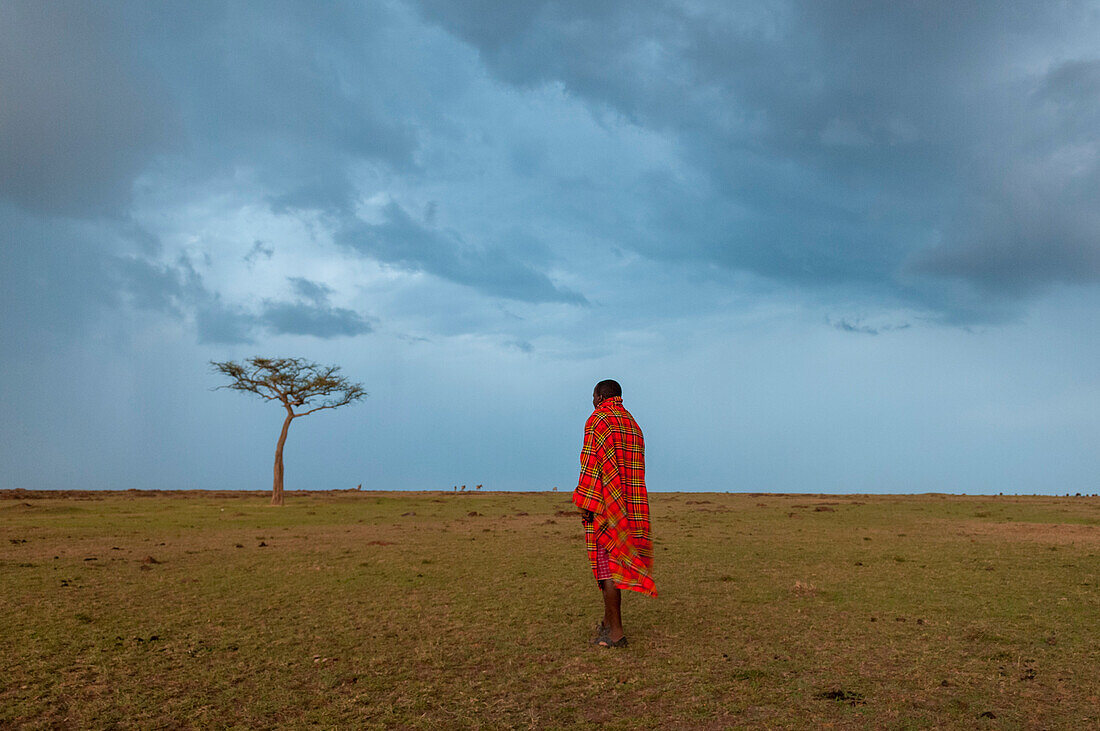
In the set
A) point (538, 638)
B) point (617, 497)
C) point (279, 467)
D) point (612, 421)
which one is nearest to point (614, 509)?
point (617, 497)

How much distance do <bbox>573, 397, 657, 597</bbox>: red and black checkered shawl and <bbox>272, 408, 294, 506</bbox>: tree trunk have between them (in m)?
31.5

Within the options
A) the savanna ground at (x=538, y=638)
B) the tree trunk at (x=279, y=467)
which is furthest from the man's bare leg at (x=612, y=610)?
the tree trunk at (x=279, y=467)

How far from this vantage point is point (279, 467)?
3766 centimetres

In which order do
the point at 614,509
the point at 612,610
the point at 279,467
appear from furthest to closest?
1. the point at 279,467
2. the point at 614,509
3. the point at 612,610

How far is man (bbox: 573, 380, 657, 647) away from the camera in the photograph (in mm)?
7066

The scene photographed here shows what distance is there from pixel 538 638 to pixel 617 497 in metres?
1.62

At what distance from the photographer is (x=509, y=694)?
5.52 m

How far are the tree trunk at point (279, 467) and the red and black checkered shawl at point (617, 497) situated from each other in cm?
3147

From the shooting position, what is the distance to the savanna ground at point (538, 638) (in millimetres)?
5238

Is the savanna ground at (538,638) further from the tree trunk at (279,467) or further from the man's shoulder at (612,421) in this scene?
the tree trunk at (279,467)

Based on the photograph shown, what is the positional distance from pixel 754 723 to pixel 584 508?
2768 millimetres

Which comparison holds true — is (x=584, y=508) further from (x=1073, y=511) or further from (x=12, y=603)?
(x=1073, y=511)

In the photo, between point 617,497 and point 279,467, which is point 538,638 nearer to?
point 617,497

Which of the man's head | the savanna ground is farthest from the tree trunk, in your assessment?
the man's head
